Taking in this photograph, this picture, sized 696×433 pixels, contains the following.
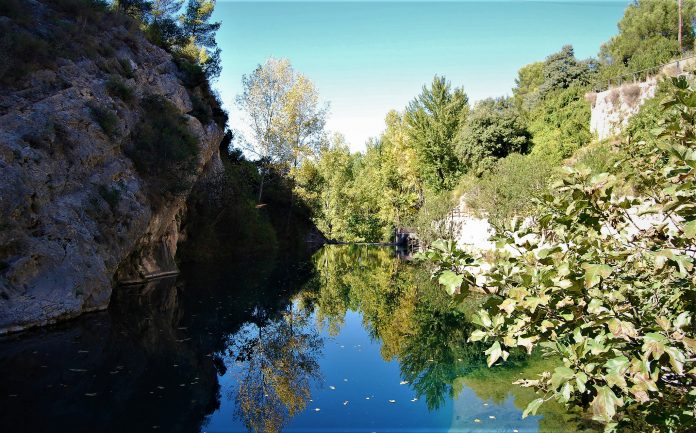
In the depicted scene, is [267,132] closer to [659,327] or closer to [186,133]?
[186,133]

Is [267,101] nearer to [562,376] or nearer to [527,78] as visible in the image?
[562,376]

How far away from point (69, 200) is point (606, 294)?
1529 centimetres

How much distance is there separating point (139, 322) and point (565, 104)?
3383cm

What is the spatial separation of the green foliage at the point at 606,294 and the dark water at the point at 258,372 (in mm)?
4909

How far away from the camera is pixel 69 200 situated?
1438cm

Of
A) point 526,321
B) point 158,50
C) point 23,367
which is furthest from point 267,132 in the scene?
point 526,321

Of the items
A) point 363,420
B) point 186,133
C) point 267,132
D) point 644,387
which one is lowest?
point 363,420

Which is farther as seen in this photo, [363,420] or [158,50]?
[158,50]

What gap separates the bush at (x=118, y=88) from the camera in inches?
733

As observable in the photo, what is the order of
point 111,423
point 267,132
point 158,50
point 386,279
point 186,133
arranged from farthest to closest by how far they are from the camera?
point 267,132 → point 158,50 → point 386,279 → point 186,133 → point 111,423

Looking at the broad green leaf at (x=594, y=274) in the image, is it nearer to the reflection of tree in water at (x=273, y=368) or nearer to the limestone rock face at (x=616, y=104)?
the reflection of tree in water at (x=273, y=368)

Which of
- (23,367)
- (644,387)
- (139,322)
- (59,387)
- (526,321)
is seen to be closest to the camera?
(644,387)

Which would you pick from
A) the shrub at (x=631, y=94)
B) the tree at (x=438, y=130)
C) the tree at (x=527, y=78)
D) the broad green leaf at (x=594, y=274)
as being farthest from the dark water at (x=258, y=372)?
the tree at (x=527, y=78)

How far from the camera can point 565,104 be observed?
3634cm
